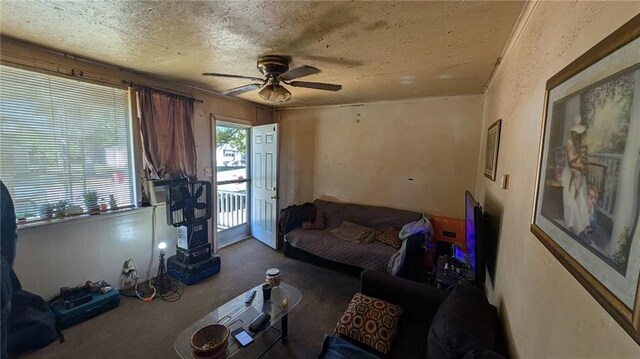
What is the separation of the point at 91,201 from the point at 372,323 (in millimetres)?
2815

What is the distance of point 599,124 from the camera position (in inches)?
22.8

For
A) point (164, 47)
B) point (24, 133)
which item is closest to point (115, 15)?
point (164, 47)

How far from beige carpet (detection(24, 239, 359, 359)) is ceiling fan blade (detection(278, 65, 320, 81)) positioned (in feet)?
→ 7.06

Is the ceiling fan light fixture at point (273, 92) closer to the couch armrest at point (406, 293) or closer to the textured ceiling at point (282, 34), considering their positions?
the textured ceiling at point (282, 34)

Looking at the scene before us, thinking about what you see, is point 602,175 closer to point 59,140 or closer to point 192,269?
point 192,269

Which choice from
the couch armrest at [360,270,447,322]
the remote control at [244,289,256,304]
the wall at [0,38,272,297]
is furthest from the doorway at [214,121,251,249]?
the couch armrest at [360,270,447,322]

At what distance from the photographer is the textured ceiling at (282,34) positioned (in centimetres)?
135

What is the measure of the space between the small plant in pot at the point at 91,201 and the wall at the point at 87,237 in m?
0.09

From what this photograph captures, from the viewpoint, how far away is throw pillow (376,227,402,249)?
3020 millimetres

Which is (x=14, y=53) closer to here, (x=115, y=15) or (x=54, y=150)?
(x=54, y=150)

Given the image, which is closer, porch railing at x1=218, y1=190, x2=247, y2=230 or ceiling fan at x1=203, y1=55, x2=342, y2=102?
ceiling fan at x1=203, y1=55, x2=342, y2=102

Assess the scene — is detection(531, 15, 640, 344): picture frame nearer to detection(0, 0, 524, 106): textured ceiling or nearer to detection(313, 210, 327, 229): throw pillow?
detection(0, 0, 524, 106): textured ceiling

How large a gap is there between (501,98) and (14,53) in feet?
12.5

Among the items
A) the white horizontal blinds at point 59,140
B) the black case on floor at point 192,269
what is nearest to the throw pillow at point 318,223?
the black case on floor at point 192,269
